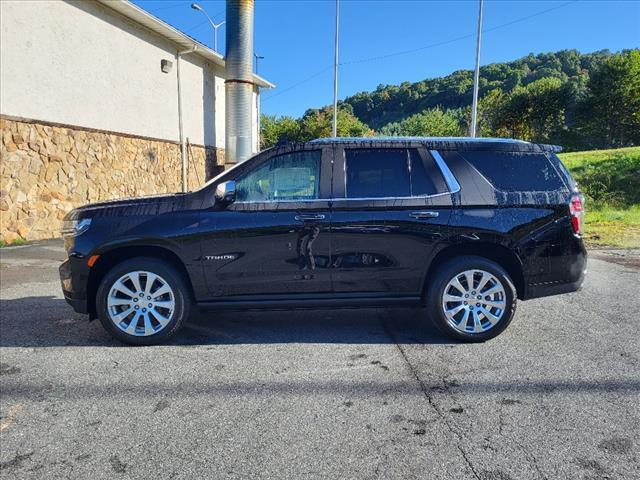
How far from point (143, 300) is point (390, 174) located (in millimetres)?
2520

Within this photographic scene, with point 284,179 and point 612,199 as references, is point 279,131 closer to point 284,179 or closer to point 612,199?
point 612,199

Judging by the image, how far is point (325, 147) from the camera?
4.23 m

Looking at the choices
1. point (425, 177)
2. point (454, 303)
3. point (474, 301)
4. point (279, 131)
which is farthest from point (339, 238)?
point (279, 131)

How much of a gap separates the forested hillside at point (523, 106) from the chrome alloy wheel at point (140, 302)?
131 feet

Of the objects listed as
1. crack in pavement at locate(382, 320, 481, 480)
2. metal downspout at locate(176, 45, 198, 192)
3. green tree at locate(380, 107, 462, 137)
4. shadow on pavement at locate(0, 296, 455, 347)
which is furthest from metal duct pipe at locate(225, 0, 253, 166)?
green tree at locate(380, 107, 462, 137)

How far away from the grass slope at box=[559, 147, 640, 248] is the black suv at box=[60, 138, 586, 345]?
7718mm

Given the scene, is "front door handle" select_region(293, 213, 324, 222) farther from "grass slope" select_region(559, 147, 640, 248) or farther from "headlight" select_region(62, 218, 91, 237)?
"grass slope" select_region(559, 147, 640, 248)

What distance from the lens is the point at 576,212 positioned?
4215 millimetres

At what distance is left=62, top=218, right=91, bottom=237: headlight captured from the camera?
4059mm

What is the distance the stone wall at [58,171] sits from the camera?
9.98 metres

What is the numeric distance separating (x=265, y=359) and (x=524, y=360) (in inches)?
84.4

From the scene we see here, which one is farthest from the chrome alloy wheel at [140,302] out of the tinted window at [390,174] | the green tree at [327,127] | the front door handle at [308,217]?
the green tree at [327,127]

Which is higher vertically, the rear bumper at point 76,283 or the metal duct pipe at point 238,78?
→ the metal duct pipe at point 238,78

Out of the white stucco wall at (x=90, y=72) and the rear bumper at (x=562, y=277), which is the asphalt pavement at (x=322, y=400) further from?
the white stucco wall at (x=90, y=72)
